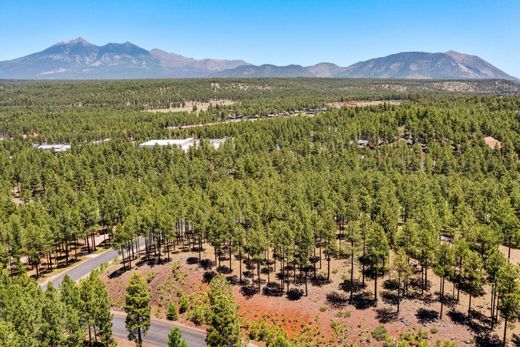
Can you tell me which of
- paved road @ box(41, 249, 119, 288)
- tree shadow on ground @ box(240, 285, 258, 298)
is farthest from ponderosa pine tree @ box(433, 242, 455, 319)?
paved road @ box(41, 249, 119, 288)

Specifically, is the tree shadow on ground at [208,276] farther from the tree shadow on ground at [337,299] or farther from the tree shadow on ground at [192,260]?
the tree shadow on ground at [337,299]

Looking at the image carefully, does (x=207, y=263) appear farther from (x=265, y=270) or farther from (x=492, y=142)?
(x=492, y=142)

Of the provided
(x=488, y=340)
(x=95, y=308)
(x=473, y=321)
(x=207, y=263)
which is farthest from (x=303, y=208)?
(x=95, y=308)

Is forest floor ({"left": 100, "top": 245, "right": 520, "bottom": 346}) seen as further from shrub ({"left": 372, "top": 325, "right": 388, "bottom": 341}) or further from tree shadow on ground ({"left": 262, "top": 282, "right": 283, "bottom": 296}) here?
shrub ({"left": 372, "top": 325, "right": 388, "bottom": 341})

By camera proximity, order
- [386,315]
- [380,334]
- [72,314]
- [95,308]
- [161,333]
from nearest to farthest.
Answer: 1. [72,314]
2. [95,308]
3. [380,334]
4. [386,315]
5. [161,333]

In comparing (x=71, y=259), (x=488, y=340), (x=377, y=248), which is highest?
(x=377, y=248)

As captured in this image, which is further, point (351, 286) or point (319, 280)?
point (319, 280)

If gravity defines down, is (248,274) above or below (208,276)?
below

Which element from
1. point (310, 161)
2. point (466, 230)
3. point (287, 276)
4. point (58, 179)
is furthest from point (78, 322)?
point (310, 161)
